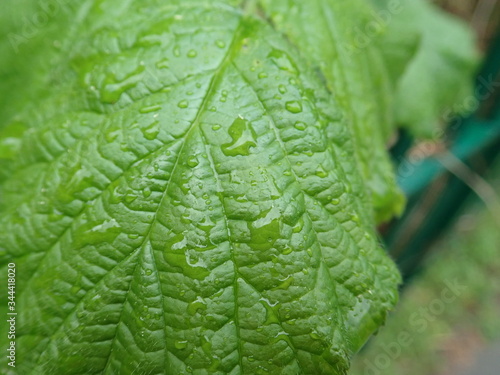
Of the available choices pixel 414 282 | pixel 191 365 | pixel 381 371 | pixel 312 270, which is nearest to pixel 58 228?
pixel 191 365

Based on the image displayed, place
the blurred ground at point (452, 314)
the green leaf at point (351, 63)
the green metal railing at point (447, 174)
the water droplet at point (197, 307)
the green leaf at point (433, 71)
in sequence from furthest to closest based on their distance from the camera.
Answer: the blurred ground at point (452, 314)
the green metal railing at point (447, 174)
the green leaf at point (433, 71)
the green leaf at point (351, 63)
the water droplet at point (197, 307)

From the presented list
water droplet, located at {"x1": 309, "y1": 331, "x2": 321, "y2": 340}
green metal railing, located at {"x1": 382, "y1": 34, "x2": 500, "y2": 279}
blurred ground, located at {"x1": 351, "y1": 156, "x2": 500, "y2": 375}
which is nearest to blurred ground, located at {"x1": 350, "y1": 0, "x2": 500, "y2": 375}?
blurred ground, located at {"x1": 351, "y1": 156, "x2": 500, "y2": 375}

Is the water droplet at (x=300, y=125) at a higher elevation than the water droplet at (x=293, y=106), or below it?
below

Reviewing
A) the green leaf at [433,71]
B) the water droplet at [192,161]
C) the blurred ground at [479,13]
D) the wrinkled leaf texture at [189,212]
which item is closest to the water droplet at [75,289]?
the wrinkled leaf texture at [189,212]

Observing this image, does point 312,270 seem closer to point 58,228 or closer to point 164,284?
point 164,284

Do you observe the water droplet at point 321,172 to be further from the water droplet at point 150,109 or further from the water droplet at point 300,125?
the water droplet at point 150,109

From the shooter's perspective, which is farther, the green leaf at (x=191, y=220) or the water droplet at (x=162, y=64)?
the water droplet at (x=162, y=64)

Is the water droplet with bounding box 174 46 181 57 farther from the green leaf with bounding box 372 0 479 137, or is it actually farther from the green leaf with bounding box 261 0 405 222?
the green leaf with bounding box 372 0 479 137

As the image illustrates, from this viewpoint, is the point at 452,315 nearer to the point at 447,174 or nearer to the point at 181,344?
the point at 447,174
